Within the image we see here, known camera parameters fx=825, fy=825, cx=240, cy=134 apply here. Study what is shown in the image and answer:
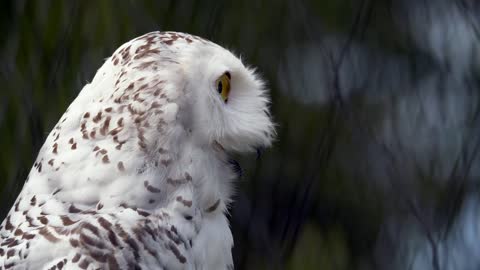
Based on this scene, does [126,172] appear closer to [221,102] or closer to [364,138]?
[221,102]

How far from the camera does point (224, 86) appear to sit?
1.15 m

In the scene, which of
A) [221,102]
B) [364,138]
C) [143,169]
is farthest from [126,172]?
[364,138]

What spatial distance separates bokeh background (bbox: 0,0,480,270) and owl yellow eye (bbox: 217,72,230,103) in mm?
436

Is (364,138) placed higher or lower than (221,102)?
lower

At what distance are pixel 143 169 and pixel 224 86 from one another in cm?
19

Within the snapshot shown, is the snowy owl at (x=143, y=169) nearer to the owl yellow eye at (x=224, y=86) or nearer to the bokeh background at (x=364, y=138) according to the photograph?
the owl yellow eye at (x=224, y=86)

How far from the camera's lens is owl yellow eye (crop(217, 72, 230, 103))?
1.13 meters

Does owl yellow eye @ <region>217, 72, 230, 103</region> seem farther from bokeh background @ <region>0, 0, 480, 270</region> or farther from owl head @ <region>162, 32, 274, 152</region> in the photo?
bokeh background @ <region>0, 0, 480, 270</region>

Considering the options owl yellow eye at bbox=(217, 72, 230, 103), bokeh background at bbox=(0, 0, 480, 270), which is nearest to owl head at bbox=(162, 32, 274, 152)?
owl yellow eye at bbox=(217, 72, 230, 103)

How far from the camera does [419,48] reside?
5.24 ft

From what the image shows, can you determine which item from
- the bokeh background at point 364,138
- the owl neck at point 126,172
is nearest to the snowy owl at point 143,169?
A: the owl neck at point 126,172

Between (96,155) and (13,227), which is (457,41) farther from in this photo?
(13,227)

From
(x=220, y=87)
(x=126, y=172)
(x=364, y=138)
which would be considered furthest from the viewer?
(x=364, y=138)

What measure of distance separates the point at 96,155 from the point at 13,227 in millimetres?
138
